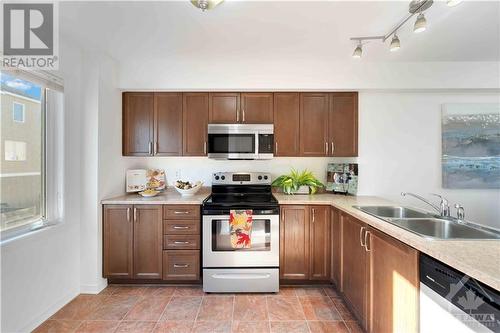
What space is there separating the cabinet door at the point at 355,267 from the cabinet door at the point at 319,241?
1.02ft

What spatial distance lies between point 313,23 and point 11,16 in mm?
2257

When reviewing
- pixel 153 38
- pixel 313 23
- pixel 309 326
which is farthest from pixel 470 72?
pixel 153 38

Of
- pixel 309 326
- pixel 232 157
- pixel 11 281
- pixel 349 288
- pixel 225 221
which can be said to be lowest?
pixel 309 326

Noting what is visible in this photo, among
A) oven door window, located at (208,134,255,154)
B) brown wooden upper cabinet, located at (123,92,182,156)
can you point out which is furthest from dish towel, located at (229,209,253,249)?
brown wooden upper cabinet, located at (123,92,182,156)

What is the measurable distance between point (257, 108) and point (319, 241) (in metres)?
1.67

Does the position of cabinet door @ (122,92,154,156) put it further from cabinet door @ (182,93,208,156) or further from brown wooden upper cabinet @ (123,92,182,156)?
cabinet door @ (182,93,208,156)

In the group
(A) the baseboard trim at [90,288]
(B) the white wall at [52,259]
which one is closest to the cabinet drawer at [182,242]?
(A) the baseboard trim at [90,288]

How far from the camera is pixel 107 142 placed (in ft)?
8.40

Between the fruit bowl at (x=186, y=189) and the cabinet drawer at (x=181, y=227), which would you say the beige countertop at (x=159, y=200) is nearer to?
the fruit bowl at (x=186, y=189)

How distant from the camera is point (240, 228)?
2404 mm

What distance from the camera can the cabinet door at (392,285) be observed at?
1.26 m

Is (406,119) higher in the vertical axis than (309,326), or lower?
higher

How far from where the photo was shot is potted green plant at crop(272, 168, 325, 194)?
2.91 metres

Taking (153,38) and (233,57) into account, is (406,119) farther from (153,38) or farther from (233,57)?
(153,38)
